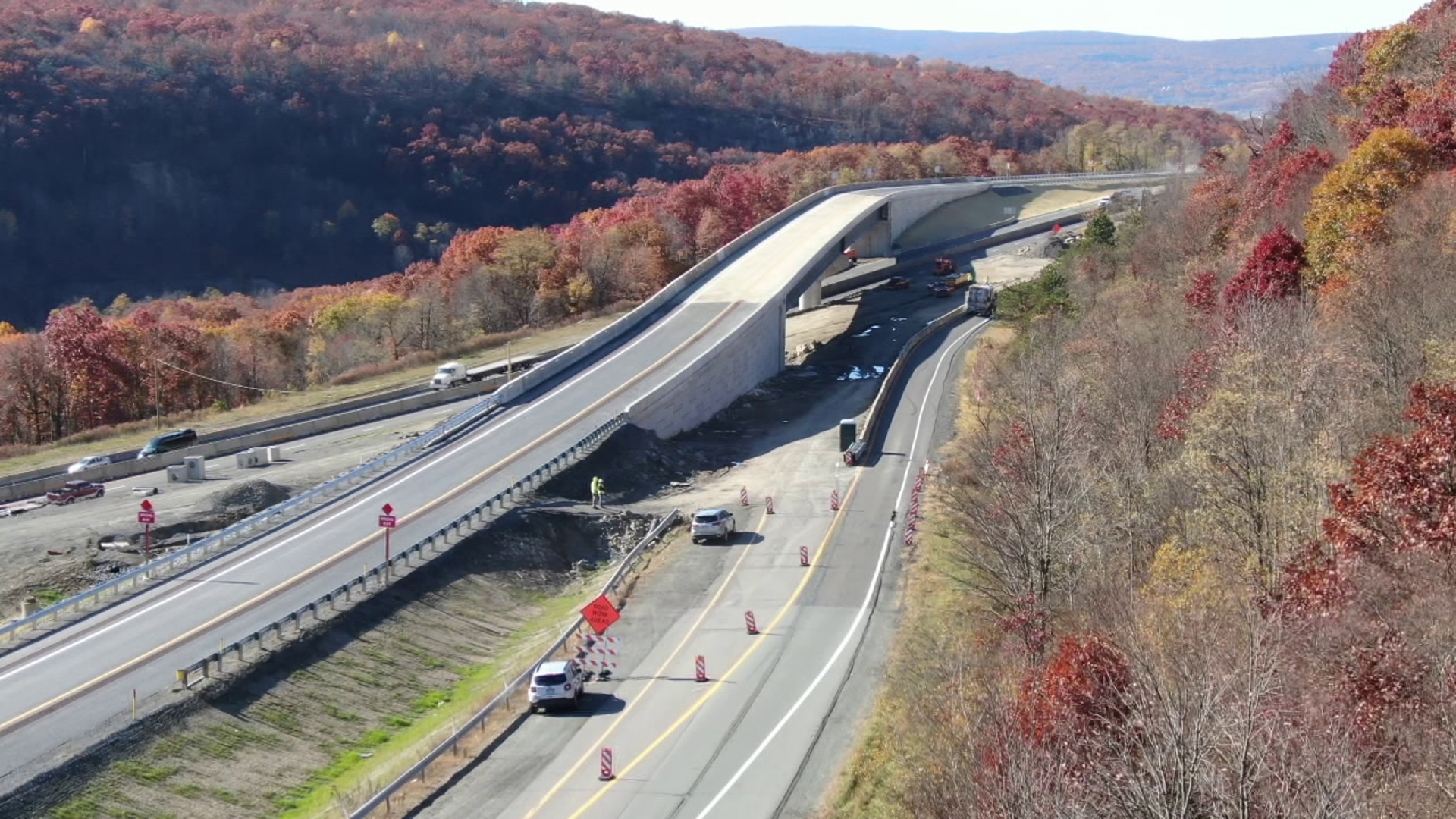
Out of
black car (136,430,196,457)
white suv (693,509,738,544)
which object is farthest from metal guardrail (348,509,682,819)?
black car (136,430,196,457)

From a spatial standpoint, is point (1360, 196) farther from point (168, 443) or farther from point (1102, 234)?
point (168, 443)

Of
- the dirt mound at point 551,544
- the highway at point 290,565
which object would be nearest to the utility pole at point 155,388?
the highway at point 290,565

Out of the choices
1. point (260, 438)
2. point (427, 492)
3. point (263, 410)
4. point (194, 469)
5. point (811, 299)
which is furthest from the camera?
point (811, 299)

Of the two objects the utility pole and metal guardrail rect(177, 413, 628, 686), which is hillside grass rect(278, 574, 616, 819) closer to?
metal guardrail rect(177, 413, 628, 686)

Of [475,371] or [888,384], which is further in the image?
[475,371]

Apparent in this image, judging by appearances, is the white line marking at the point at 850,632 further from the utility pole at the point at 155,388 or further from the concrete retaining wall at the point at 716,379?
the utility pole at the point at 155,388

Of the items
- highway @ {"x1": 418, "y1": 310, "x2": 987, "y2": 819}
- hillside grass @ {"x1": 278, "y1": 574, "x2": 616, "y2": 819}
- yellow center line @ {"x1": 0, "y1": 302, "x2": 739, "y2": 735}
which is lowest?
hillside grass @ {"x1": 278, "y1": 574, "x2": 616, "y2": 819}

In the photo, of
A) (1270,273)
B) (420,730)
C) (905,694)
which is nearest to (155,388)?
(420,730)
